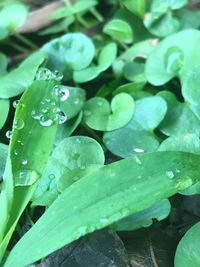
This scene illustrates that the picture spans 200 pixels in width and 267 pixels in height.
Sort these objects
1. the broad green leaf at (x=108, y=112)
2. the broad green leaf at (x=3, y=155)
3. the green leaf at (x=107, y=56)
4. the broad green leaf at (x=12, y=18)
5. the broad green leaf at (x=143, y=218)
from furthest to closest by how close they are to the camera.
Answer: the broad green leaf at (x=12, y=18) → the green leaf at (x=107, y=56) → the broad green leaf at (x=108, y=112) → the broad green leaf at (x=3, y=155) → the broad green leaf at (x=143, y=218)

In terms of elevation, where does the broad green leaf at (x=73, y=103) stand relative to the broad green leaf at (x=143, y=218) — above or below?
above

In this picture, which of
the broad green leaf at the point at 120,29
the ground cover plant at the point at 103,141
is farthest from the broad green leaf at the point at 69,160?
the broad green leaf at the point at 120,29

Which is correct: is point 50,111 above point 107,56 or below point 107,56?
above

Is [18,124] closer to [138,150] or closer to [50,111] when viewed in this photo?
[50,111]

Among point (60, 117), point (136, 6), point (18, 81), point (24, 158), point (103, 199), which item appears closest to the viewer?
point (103, 199)

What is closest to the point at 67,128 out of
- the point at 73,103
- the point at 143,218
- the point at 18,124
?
the point at 73,103

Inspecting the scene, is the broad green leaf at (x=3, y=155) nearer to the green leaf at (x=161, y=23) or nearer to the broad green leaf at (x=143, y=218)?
the broad green leaf at (x=143, y=218)
